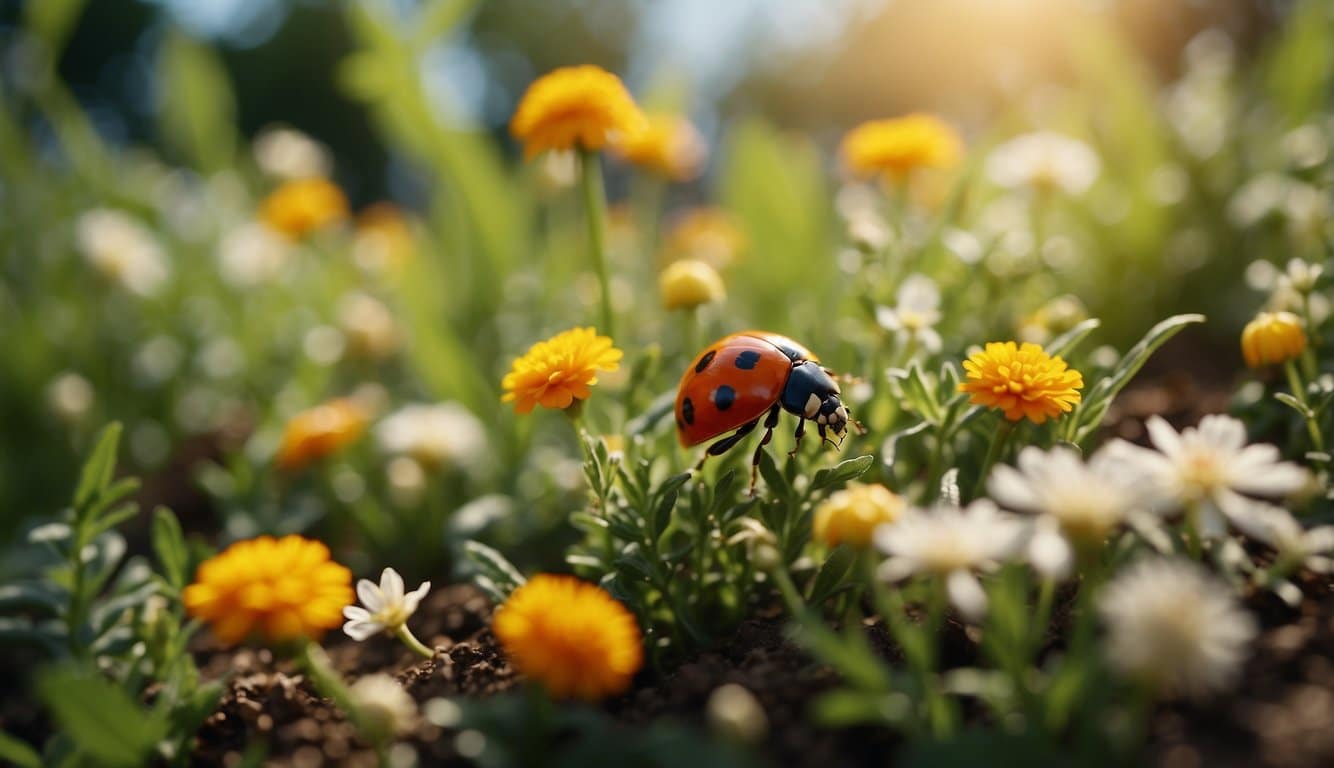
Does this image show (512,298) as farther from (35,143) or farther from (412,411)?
(35,143)

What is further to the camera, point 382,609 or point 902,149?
point 902,149

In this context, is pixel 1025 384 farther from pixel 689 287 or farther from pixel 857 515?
pixel 689 287

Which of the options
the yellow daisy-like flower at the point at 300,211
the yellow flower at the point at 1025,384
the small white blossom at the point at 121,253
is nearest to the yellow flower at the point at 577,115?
the yellow flower at the point at 1025,384

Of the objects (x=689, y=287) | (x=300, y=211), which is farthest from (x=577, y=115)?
(x=300, y=211)

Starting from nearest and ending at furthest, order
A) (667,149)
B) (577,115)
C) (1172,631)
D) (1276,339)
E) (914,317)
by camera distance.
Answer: (1172,631)
(1276,339)
(914,317)
(577,115)
(667,149)

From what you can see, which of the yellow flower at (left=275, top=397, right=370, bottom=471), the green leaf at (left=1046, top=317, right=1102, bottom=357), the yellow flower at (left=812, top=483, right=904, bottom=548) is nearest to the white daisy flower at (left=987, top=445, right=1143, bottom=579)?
the yellow flower at (left=812, top=483, right=904, bottom=548)

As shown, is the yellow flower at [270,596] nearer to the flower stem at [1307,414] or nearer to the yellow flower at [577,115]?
the yellow flower at [577,115]

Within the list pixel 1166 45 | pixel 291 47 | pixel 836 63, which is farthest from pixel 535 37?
pixel 1166 45
